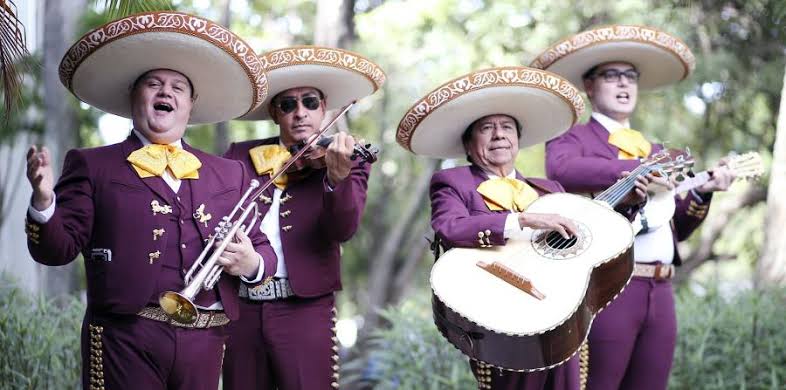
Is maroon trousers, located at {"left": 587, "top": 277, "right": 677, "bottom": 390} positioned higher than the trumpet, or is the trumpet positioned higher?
the trumpet

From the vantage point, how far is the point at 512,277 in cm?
392

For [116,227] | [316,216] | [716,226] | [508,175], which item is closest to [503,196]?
[508,175]

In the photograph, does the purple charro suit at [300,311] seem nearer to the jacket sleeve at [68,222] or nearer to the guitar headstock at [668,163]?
the jacket sleeve at [68,222]

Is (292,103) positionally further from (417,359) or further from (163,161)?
(417,359)

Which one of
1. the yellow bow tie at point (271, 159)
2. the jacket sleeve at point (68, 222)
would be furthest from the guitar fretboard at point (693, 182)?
the jacket sleeve at point (68, 222)

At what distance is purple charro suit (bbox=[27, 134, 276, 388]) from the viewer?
3.50 meters

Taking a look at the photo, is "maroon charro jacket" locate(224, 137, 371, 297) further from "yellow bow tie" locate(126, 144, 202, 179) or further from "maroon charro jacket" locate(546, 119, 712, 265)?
"maroon charro jacket" locate(546, 119, 712, 265)

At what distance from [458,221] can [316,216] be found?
0.67 metres

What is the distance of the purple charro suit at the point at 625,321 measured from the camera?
4.80 metres

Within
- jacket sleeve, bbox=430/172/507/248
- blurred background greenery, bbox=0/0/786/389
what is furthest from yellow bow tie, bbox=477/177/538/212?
blurred background greenery, bbox=0/0/786/389

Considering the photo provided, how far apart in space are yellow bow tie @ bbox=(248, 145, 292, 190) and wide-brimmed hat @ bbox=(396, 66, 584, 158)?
0.57 metres

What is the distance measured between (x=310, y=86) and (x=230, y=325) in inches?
47.9

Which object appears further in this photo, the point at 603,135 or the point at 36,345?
the point at 36,345

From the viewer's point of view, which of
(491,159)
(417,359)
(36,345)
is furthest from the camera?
(417,359)
